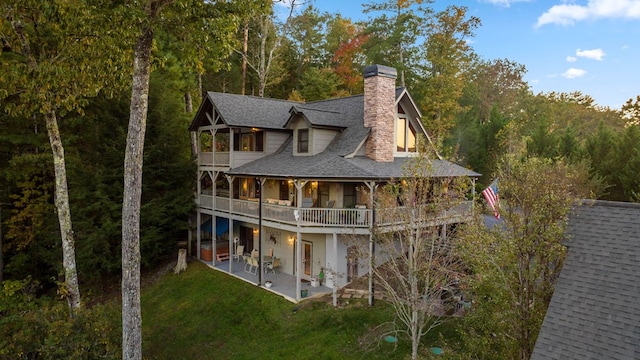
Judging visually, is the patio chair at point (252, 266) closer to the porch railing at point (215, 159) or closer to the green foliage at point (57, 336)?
the porch railing at point (215, 159)

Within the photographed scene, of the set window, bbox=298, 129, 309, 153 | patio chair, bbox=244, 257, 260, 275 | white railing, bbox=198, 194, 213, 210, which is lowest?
patio chair, bbox=244, 257, 260, 275

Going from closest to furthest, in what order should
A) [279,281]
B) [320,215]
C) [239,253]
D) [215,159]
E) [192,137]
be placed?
[320,215], [279,281], [239,253], [215,159], [192,137]

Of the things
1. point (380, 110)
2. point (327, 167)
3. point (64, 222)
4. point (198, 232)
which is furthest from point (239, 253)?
point (380, 110)

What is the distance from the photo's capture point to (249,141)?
954 inches

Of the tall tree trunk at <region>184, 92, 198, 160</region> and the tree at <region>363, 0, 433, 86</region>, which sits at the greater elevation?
the tree at <region>363, 0, 433, 86</region>

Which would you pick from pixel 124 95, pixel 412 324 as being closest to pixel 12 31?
pixel 124 95

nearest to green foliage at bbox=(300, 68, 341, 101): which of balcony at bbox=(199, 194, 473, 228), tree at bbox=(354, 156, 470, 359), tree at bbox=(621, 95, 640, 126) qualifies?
balcony at bbox=(199, 194, 473, 228)

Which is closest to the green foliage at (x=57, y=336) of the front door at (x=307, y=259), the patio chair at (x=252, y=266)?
the patio chair at (x=252, y=266)

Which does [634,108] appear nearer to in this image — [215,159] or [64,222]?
[215,159]

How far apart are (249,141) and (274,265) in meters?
8.12

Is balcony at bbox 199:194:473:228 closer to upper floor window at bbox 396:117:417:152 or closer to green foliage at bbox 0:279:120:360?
upper floor window at bbox 396:117:417:152

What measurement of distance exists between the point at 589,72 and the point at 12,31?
34698 mm

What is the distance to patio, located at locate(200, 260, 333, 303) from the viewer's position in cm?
1745

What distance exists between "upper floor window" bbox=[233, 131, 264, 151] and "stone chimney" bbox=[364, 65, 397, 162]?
7.16 m
